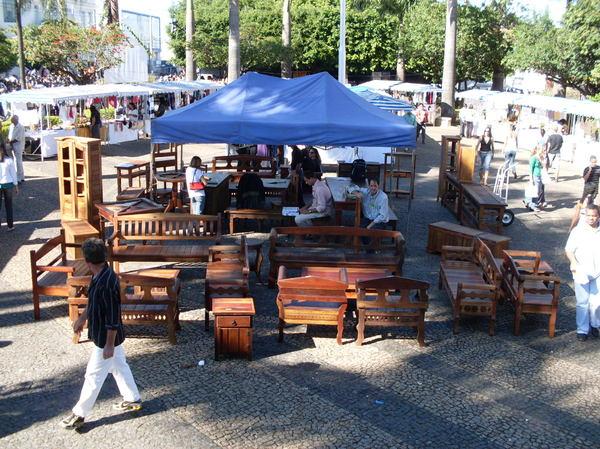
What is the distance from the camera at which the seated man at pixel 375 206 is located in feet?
34.7

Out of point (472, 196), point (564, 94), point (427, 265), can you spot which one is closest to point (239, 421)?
point (427, 265)

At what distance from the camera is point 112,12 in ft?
124

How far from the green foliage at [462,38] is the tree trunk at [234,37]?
2047 centimetres

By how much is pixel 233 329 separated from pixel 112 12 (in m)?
34.8

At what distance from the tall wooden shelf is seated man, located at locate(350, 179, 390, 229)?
4.21 meters

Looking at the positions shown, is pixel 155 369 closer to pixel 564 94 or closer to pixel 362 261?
pixel 362 261

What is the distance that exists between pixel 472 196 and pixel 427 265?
2714 mm

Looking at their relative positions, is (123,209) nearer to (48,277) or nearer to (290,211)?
(48,277)

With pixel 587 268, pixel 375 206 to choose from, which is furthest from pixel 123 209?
pixel 587 268

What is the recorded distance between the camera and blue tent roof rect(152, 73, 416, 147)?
1030 centimetres

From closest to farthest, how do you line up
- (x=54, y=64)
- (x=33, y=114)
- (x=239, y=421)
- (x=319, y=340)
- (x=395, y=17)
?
1. (x=239, y=421)
2. (x=319, y=340)
3. (x=33, y=114)
4. (x=54, y=64)
5. (x=395, y=17)

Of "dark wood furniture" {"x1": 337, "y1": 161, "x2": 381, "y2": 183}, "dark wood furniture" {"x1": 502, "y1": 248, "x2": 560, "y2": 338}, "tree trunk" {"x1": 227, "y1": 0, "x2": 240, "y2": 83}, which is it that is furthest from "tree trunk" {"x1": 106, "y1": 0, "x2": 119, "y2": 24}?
"dark wood furniture" {"x1": 502, "y1": 248, "x2": 560, "y2": 338}

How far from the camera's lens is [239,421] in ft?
19.0

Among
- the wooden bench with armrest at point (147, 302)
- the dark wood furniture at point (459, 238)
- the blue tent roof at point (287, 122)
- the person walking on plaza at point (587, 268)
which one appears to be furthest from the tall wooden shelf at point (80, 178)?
the person walking on plaza at point (587, 268)
